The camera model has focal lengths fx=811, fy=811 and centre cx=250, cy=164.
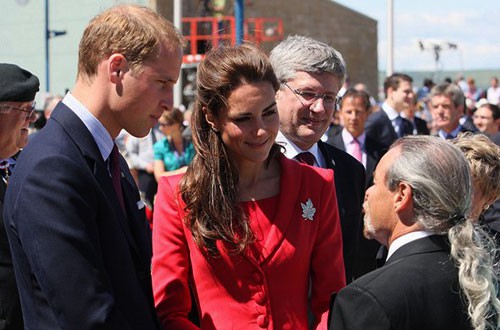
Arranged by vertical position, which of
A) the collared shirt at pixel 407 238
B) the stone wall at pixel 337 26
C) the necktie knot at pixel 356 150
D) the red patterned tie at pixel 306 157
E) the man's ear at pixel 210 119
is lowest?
the necktie knot at pixel 356 150

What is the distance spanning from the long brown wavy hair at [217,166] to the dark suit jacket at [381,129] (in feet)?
18.6

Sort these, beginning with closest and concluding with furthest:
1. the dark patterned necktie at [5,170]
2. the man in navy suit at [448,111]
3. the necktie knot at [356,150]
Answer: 1. the dark patterned necktie at [5,170]
2. the necktie knot at [356,150]
3. the man in navy suit at [448,111]

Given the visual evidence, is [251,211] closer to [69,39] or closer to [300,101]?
[300,101]

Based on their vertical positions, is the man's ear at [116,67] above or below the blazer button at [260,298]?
above

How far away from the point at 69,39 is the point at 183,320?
15.4 metres

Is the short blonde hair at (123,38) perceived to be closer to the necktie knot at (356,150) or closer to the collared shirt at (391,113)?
the necktie knot at (356,150)

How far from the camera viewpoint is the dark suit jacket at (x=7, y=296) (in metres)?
3.45

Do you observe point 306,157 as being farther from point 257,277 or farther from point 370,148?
point 370,148

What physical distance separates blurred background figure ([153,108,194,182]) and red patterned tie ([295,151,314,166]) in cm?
664

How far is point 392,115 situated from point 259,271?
7.29 m

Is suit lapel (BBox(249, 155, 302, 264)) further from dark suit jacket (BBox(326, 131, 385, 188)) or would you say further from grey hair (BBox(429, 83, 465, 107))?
grey hair (BBox(429, 83, 465, 107))

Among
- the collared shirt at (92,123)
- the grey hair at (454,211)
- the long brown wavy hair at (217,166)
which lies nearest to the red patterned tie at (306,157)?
the long brown wavy hair at (217,166)

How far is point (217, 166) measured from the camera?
294cm

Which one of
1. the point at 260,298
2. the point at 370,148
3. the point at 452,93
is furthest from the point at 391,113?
the point at 260,298
